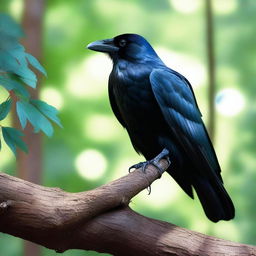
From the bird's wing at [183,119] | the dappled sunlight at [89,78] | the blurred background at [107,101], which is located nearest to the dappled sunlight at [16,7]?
the blurred background at [107,101]

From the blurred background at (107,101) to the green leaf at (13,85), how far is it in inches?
101

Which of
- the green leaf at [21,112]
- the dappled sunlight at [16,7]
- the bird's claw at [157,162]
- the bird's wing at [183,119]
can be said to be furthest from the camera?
the dappled sunlight at [16,7]

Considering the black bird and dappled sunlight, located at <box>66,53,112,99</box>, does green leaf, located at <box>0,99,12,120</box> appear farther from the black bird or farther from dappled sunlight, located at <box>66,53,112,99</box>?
dappled sunlight, located at <box>66,53,112,99</box>

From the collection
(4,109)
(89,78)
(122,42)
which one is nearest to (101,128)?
(89,78)

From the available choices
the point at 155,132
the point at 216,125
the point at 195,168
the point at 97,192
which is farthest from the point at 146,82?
the point at 216,125

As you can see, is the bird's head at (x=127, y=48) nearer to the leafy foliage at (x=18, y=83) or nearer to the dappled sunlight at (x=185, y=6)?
the leafy foliage at (x=18, y=83)

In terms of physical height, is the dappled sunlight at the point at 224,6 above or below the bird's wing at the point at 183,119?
above

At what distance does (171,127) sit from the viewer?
102 inches

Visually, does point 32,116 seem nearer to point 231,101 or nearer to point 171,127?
point 171,127

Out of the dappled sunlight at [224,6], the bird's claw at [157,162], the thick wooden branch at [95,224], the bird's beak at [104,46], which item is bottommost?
the thick wooden branch at [95,224]

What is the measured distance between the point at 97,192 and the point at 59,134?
2.56 metres

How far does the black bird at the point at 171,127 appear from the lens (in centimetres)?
258

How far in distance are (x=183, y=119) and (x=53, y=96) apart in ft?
6.78

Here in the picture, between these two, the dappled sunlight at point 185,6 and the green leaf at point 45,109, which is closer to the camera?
the green leaf at point 45,109
